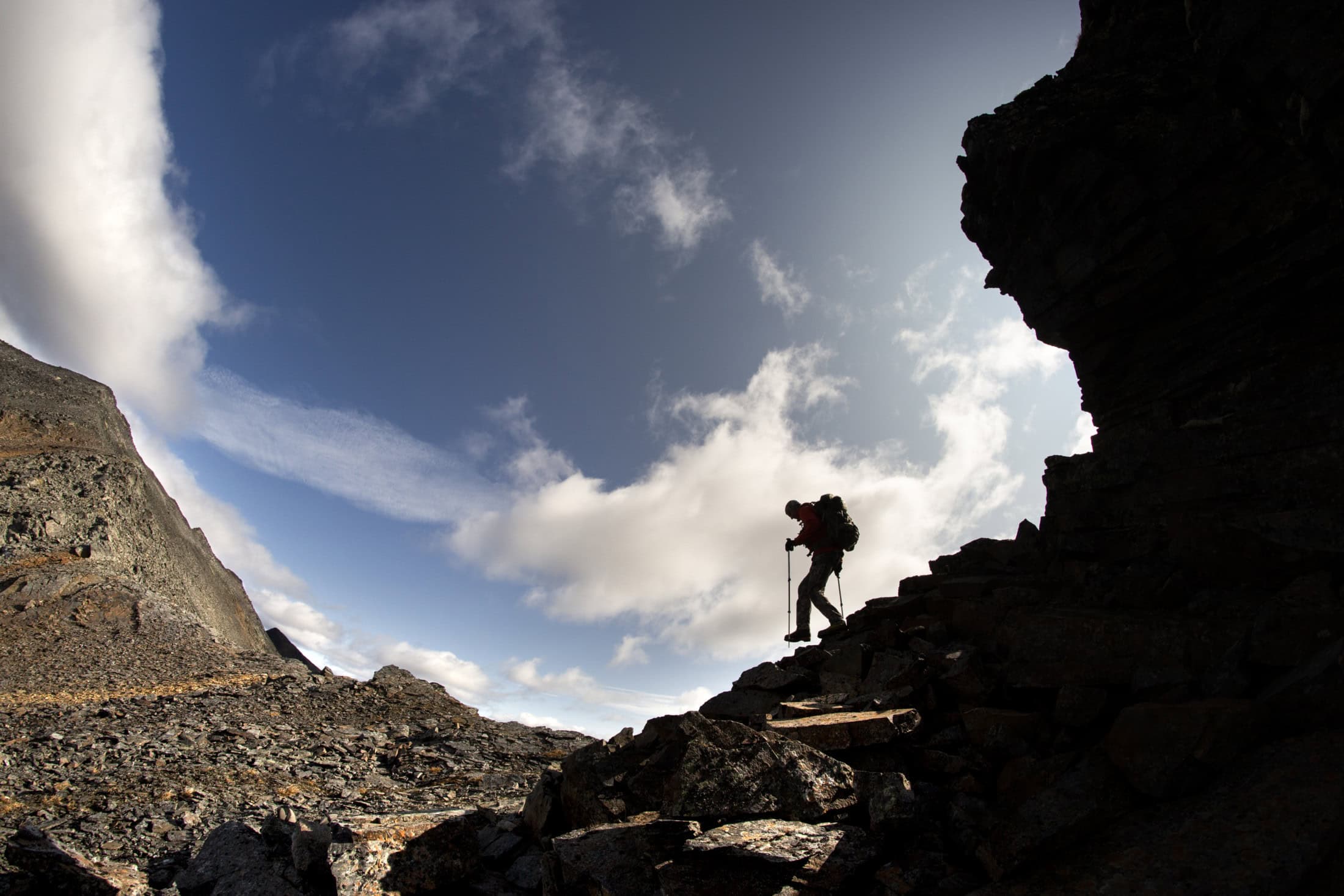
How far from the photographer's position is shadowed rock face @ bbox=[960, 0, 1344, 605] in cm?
770

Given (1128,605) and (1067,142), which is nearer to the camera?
(1128,605)

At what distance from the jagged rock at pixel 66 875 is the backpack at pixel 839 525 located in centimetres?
1399

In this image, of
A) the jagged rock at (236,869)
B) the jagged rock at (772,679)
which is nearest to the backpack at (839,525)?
the jagged rock at (772,679)

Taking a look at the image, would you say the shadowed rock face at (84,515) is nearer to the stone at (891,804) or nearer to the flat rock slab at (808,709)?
the flat rock slab at (808,709)

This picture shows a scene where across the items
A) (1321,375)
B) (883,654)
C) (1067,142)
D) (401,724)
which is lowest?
(401,724)

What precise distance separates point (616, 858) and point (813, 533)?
457 inches

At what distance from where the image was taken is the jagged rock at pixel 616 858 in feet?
18.4

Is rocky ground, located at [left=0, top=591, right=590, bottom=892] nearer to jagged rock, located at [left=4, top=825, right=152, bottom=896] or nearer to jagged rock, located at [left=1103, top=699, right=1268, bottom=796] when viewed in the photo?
jagged rock, located at [left=4, top=825, right=152, bottom=896]

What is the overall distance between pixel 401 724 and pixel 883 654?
10.5 metres

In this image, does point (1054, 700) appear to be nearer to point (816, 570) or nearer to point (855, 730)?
point (855, 730)

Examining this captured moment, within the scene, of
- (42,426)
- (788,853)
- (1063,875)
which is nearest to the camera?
(1063,875)

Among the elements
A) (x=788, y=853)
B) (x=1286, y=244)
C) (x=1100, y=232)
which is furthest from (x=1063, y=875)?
(x=1100, y=232)

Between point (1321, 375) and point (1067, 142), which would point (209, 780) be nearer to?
point (1321, 375)

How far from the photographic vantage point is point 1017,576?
1147 centimetres
